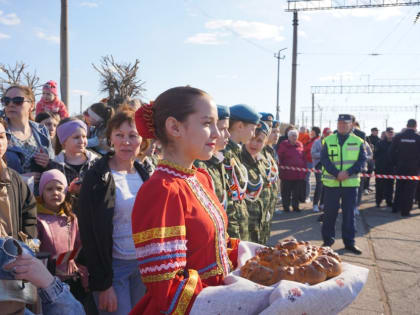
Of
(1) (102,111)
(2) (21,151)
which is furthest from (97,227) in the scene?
Answer: (1) (102,111)

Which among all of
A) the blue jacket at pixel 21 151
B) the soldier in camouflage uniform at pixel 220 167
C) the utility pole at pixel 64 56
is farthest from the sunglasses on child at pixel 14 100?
the utility pole at pixel 64 56

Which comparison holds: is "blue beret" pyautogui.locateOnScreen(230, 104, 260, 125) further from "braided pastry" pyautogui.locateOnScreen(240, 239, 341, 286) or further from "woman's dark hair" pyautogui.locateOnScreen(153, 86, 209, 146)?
"braided pastry" pyautogui.locateOnScreen(240, 239, 341, 286)

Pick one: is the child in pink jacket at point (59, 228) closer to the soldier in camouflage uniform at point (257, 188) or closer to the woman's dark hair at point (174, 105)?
the woman's dark hair at point (174, 105)

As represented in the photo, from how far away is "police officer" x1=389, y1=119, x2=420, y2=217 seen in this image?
9617 millimetres

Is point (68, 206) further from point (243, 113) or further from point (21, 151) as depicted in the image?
point (243, 113)

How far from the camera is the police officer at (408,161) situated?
379 inches

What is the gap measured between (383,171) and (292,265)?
1071 centimetres

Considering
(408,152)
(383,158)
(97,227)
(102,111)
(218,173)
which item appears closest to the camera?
(97,227)

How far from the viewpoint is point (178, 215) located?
56.1 inches

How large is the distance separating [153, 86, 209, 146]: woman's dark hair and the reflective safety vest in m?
5.34

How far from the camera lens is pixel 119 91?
716 centimetres

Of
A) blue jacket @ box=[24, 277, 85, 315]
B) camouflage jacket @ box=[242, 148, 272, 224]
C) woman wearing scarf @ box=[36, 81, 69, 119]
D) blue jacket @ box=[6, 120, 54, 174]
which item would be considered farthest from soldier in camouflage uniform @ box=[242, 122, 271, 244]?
woman wearing scarf @ box=[36, 81, 69, 119]

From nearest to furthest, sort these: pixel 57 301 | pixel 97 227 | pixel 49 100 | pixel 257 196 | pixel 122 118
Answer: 1. pixel 57 301
2. pixel 97 227
3. pixel 122 118
4. pixel 257 196
5. pixel 49 100

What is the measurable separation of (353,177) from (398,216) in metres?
4.22
